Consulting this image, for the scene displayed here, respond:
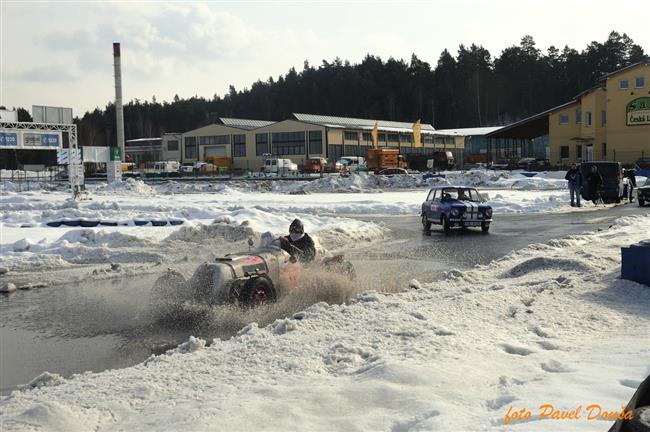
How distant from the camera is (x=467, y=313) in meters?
8.02

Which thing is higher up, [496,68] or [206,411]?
[496,68]

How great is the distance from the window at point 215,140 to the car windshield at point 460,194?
255 feet

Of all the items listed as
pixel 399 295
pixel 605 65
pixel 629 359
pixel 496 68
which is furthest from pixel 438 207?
pixel 496 68

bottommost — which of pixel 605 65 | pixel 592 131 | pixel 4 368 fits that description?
pixel 4 368

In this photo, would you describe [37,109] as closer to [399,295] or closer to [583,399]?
[399,295]

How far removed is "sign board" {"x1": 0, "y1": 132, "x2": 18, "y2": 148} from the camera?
39.0m

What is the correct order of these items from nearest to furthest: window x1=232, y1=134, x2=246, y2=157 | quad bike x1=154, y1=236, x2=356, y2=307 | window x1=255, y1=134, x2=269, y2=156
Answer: quad bike x1=154, y1=236, x2=356, y2=307, window x1=255, y1=134, x2=269, y2=156, window x1=232, y1=134, x2=246, y2=157

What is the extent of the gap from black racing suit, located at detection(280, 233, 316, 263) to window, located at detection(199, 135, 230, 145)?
87308 millimetres

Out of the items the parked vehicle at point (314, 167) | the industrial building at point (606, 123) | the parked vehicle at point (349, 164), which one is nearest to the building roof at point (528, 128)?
the industrial building at point (606, 123)

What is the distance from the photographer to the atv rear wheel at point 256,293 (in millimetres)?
8945

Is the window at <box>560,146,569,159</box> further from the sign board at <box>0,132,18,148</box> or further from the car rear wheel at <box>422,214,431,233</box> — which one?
the sign board at <box>0,132,18,148</box>

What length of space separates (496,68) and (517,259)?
145285 mm

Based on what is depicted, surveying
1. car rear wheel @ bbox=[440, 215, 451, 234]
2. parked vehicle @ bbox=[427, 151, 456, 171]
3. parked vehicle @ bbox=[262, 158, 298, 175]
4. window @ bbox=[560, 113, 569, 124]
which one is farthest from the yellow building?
car rear wheel @ bbox=[440, 215, 451, 234]

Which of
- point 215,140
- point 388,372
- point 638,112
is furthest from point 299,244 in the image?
point 215,140
